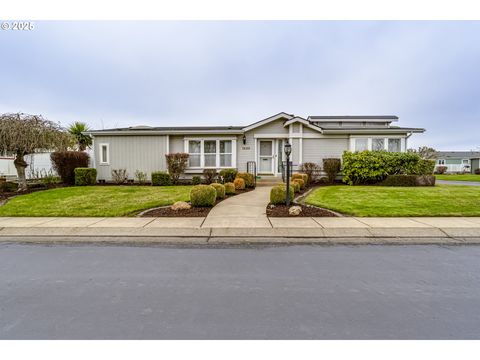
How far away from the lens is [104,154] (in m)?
15.3

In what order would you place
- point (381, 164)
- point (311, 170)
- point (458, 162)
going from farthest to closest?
1. point (458, 162)
2. point (311, 170)
3. point (381, 164)

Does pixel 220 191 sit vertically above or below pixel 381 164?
below

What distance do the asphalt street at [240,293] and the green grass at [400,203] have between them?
9.10ft

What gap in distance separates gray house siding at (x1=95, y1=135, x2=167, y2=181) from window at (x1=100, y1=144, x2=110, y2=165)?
0.13 m

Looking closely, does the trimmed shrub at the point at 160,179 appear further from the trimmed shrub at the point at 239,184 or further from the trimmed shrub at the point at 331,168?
the trimmed shrub at the point at 331,168

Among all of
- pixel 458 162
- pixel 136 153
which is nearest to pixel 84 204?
pixel 136 153

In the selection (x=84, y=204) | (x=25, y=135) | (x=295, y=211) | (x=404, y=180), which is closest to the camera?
(x=295, y=211)

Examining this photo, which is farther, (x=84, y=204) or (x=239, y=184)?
(x=239, y=184)

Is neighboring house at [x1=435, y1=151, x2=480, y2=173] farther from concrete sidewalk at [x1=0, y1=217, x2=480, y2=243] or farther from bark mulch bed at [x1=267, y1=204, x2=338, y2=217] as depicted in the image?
concrete sidewalk at [x1=0, y1=217, x2=480, y2=243]

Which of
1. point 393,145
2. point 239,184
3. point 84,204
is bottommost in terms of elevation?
point 84,204

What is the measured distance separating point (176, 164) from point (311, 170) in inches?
316

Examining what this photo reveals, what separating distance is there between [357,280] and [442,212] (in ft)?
18.8

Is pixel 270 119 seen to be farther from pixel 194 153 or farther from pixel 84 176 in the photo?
pixel 84 176

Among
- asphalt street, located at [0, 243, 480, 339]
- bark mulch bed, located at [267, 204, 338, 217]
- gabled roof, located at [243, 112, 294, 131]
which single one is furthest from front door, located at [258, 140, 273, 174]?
asphalt street, located at [0, 243, 480, 339]
